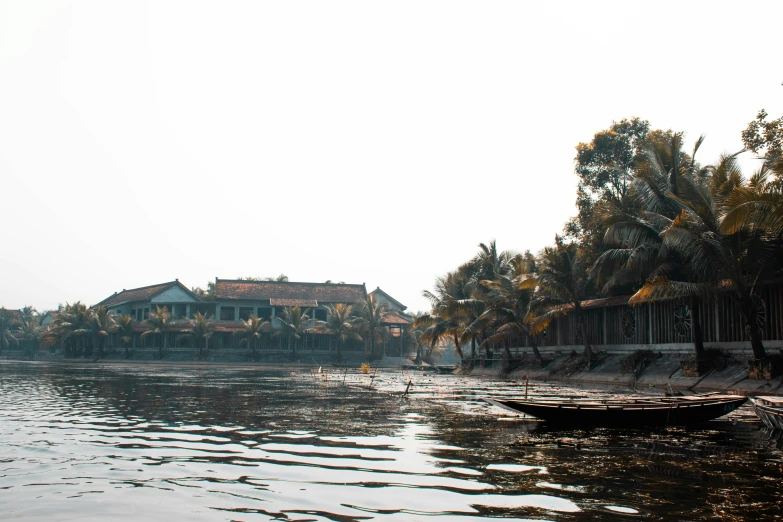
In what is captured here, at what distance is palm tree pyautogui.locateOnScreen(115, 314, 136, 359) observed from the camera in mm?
67625

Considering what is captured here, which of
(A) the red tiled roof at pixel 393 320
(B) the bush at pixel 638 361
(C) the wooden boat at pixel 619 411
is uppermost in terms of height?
(A) the red tiled roof at pixel 393 320

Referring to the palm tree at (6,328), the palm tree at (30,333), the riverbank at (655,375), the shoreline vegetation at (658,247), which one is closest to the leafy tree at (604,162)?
the shoreline vegetation at (658,247)

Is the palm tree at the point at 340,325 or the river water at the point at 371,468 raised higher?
the palm tree at the point at 340,325

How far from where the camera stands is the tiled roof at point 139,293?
234ft

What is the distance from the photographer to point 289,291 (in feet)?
239

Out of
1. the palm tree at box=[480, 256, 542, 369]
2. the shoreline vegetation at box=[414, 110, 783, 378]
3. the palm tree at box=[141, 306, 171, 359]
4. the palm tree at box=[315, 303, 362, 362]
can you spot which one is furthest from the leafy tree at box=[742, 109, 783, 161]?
the palm tree at box=[141, 306, 171, 359]

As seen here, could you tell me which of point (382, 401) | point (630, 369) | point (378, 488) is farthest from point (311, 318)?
point (378, 488)

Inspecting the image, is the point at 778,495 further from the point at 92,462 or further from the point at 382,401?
the point at 382,401

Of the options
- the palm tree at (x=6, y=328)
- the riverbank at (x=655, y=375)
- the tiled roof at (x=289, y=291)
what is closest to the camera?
the riverbank at (x=655, y=375)

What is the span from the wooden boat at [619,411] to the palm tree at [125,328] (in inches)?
2418

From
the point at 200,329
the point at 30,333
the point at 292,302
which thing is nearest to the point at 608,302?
the point at 292,302

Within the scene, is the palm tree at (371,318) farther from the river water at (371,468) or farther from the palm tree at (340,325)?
the river water at (371,468)

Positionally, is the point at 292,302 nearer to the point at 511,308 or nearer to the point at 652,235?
the point at 511,308

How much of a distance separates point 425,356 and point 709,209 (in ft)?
150
